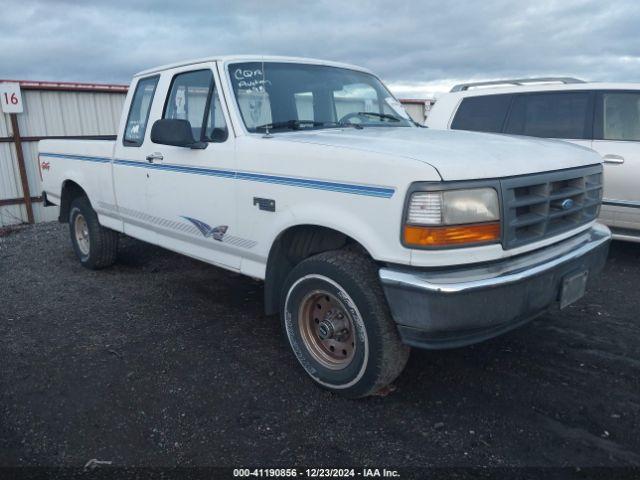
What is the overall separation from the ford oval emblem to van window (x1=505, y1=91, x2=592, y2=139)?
3.15 meters

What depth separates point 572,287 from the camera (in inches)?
122

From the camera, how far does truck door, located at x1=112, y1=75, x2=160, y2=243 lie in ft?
15.1

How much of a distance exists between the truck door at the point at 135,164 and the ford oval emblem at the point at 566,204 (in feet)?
10.3

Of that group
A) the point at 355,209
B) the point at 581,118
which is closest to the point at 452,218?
the point at 355,209

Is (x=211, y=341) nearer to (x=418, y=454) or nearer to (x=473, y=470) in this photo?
(x=418, y=454)

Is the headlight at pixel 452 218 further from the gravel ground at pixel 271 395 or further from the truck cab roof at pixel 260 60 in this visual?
the truck cab roof at pixel 260 60

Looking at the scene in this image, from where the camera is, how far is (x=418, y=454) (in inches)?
105

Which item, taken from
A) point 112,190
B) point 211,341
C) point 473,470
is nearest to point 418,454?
point 473,470

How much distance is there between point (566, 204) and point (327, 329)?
1532 mm

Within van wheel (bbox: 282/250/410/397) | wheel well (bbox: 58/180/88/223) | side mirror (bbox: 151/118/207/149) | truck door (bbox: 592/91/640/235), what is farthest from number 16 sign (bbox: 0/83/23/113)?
truck door (bbox: 592/91/640/235)

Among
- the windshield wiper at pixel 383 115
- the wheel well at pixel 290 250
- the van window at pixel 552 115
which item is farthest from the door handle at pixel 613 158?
the wheel well at pixel 290 250

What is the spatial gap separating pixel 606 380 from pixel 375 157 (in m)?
2.04

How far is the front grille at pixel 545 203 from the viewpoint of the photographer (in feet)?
8.85

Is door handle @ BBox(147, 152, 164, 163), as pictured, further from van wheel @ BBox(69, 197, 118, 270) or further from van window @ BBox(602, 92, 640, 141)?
van window @ BBox(602, 92, 640, 141)
